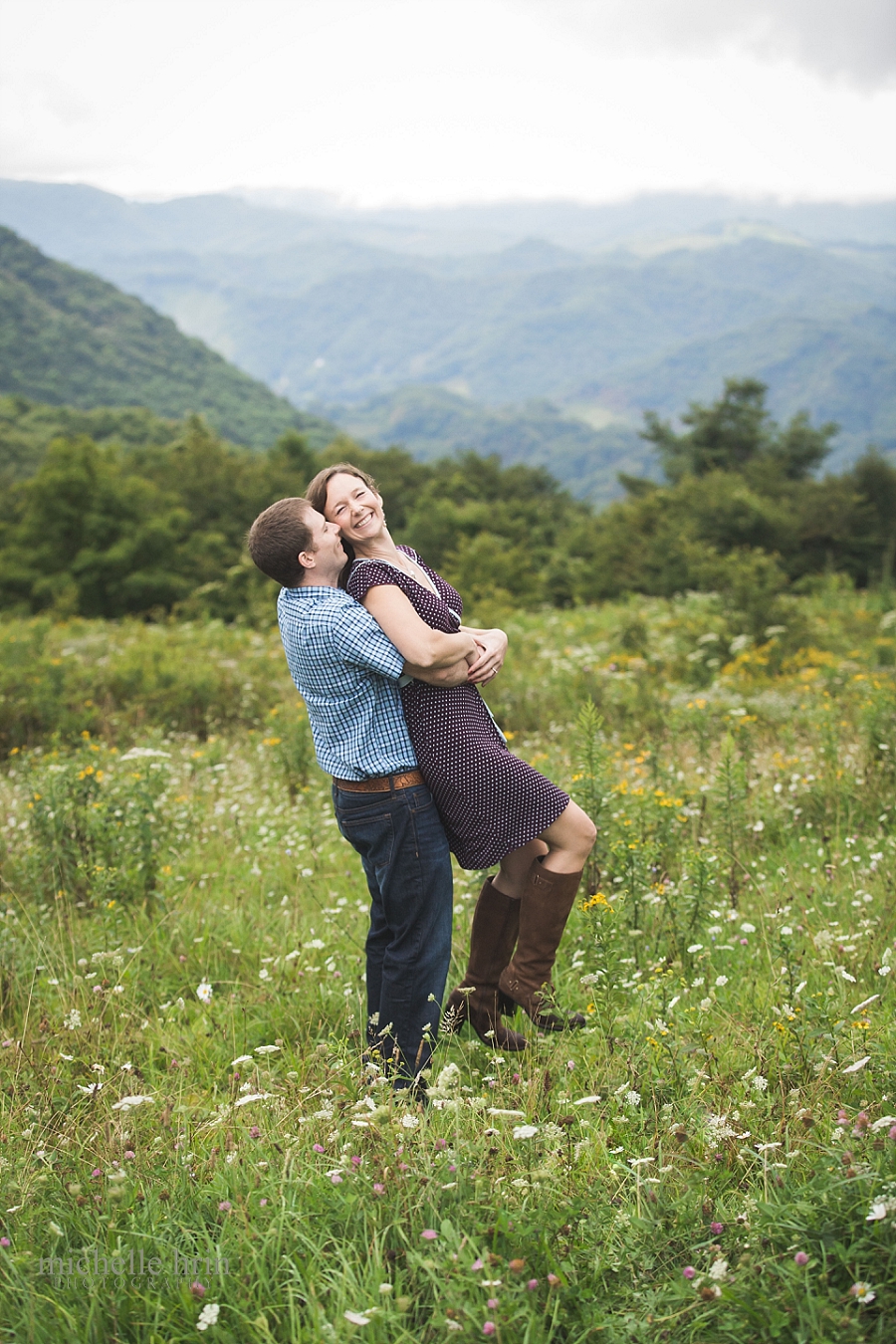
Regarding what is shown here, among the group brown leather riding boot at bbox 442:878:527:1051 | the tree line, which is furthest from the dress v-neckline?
the tree line

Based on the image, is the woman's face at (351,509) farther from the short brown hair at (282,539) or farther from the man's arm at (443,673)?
the man's arm at (443,673)

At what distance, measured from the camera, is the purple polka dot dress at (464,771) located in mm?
2945

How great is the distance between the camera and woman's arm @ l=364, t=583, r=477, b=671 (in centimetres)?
281

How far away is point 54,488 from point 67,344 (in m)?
95.1

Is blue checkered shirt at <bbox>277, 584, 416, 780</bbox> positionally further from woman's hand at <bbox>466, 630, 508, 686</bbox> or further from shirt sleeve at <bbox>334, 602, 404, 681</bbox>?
woman's hand at <bbox>466, 630, 508, 686</bbox>

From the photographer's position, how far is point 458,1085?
8.41ft

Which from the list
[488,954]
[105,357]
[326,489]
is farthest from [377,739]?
[105,357]

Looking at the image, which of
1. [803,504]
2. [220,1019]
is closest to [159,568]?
[803,504]

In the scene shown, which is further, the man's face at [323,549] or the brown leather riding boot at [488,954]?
the brown leather riding boot at [488,954]

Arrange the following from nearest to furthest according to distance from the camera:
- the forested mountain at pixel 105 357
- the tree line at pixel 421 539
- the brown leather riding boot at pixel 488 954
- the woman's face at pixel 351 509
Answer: the woman's face at pixel 351 509, the brown leather riding boot at pixel 488 954, the tree line at pixel 421 539, the forested mountain at pixel 105 357

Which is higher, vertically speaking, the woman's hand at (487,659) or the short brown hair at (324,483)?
the short brown hair at (324,483)

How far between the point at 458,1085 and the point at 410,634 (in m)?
1.30

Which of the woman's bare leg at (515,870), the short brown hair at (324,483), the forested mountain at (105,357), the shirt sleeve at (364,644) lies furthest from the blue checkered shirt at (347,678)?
the forested mountain at (105,357)

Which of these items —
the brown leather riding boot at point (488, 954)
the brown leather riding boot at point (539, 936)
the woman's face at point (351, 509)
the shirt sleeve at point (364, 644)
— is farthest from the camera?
the brown leather riding boot at point (488, 954)
